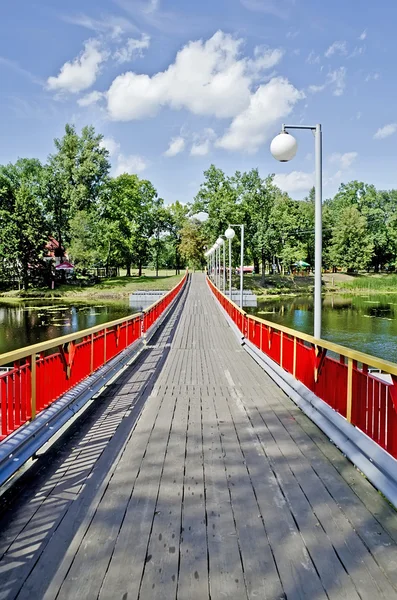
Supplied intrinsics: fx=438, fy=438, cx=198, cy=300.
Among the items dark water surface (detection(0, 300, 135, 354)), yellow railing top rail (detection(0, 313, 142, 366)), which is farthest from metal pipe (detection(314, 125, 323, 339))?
dark water surface (detection(0, 300, 135, 354))

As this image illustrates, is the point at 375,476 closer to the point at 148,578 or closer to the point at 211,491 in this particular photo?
the point at 211,491

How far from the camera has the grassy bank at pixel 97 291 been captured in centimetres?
5559

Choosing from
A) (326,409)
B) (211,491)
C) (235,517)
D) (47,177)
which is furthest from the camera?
(47,177)

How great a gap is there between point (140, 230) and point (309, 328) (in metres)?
48.7

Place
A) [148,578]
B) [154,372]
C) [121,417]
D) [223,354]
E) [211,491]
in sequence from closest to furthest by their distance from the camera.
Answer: [148,578] → [211,491] → [121,417] → [154,372] → [223,354]

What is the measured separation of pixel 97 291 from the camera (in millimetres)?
58438

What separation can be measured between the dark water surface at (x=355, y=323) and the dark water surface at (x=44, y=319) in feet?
46.1

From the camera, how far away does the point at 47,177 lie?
206 ft

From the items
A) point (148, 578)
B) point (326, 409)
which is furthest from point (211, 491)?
A: point (326, 409)

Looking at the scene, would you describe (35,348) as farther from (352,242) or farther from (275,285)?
(352,242)

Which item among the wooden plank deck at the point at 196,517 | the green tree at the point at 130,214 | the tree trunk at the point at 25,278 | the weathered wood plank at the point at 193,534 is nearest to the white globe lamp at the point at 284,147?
the wooden plank deck at the point at 196,517

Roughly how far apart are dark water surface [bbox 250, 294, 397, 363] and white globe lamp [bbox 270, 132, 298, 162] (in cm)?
1523

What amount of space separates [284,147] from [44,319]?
1258 inches

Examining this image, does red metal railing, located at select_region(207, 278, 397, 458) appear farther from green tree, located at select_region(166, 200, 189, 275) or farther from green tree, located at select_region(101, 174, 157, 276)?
green tree, located at select_region(166, 200, 189, 275)
